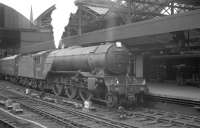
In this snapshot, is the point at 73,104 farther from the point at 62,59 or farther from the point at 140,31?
the point at 140,31

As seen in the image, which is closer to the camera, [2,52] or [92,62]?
[92,62]

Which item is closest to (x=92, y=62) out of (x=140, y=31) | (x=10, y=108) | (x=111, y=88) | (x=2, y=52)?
(x=111, y=88)

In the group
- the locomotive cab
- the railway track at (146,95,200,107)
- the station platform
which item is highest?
the locomotive cab

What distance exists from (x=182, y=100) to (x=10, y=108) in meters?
6.94

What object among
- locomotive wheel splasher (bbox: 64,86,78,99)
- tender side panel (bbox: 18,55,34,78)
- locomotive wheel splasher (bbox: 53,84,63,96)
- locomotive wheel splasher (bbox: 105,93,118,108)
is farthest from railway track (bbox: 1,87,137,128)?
tender side panel (bbox: 18,55,34,78)

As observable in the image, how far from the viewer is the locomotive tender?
11.9 m

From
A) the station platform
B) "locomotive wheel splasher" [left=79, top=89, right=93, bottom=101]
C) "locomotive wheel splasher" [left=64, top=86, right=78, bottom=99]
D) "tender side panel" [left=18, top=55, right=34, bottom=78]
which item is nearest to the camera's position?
the station platform

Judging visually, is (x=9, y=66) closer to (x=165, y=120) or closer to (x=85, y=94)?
(x=85, y=94)

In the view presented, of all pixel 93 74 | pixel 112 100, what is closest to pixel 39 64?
pixel 93 74

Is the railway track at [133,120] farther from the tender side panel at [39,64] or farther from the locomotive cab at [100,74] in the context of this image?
the tender side panel at [39,64]

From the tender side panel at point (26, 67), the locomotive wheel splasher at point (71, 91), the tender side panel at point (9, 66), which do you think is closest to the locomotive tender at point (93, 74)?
the locomotive wheel splasher at point (71, 91)

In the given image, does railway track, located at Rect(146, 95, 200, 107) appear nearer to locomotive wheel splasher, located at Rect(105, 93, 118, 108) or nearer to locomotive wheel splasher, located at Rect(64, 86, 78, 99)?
locomotive wheel splasher, located at Rect(105, 93, 118, 108)

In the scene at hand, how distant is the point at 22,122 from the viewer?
9.12 metres

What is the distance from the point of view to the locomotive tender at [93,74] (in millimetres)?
11906
